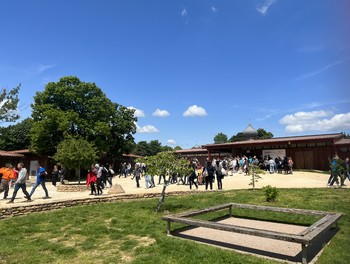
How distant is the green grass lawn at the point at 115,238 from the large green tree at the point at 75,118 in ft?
66.8

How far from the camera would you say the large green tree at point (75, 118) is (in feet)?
94.6

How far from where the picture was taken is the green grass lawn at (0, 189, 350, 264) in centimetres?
509

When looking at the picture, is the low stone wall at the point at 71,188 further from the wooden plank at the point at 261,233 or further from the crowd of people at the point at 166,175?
the wooden plank at the point at 261,233

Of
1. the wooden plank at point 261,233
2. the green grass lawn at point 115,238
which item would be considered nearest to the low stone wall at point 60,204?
the green grass lawn at point 115,238

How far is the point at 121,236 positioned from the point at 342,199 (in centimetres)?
868

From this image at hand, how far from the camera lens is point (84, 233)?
22.6 ft

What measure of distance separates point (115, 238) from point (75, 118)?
81.4ft

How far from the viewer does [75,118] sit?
29281 mm

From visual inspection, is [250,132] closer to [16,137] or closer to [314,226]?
[16,137]

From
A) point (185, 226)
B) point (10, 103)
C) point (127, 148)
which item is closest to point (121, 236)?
point (185, 226)

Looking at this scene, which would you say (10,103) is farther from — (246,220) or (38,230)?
(246,220)

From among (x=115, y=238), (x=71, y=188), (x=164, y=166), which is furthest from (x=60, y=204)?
(x=71, y=188)

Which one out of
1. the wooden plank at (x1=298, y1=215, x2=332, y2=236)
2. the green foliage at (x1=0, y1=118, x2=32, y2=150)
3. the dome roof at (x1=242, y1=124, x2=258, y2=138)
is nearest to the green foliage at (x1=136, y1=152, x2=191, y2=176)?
the wooden plank at (x1=298, y1=215, x2=332, y2=236)

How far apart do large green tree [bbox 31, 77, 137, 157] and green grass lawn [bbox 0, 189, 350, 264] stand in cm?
2037
